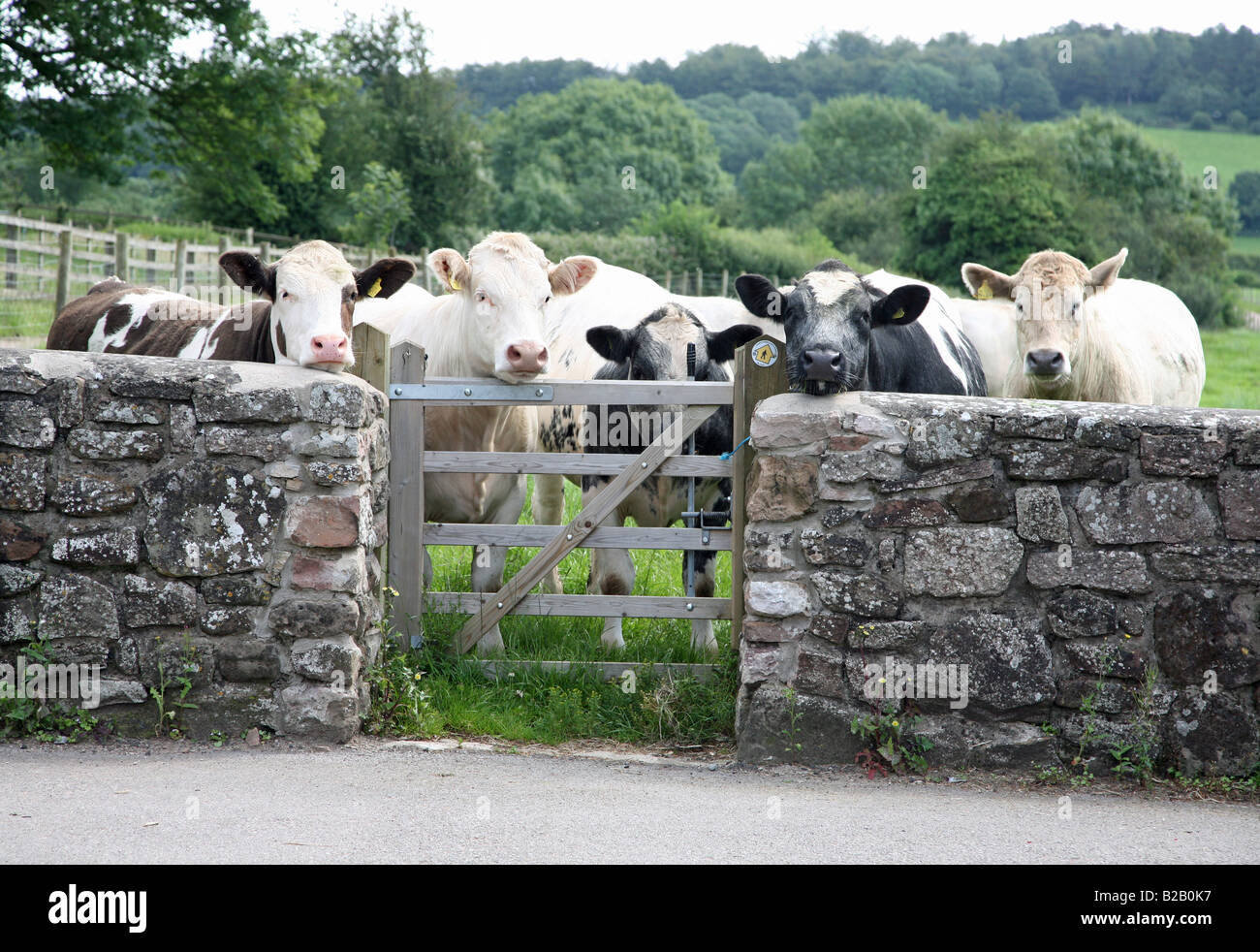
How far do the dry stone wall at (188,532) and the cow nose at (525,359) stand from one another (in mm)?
981

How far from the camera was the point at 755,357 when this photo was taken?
4.96 metres

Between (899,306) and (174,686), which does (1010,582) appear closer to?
(899,306)

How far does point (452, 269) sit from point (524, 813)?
3.05 metres

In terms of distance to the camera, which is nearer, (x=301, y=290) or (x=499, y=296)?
(x=301, y=290)

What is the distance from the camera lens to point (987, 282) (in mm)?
6914

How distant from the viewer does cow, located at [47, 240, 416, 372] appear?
5.26 m

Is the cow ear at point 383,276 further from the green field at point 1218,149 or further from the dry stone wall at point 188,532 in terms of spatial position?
the green field at point 1218,149

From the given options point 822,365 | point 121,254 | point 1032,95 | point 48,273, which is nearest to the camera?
point 822,365

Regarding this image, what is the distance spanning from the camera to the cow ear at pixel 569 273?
6.21 meters

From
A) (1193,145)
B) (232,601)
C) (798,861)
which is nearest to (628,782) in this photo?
(798,861)

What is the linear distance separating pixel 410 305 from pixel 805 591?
12.6 feet

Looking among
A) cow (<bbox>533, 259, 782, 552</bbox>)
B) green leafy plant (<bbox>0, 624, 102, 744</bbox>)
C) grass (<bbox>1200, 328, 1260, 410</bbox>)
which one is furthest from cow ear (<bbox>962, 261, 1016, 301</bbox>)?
green leafy plant (<bbox>0, 624, 102, 744</bbox>)

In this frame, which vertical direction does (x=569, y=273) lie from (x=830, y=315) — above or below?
above

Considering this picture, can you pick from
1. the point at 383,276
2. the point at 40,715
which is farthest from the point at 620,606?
the point at 40,715
